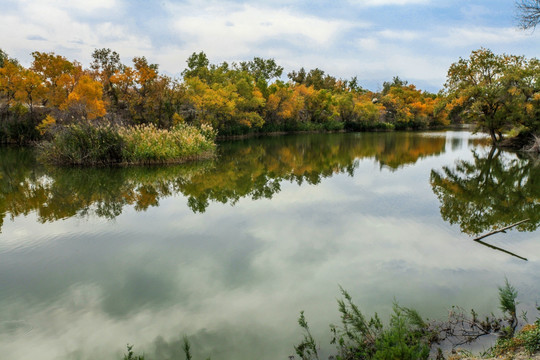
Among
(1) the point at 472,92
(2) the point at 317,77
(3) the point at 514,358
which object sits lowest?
(3) the point at 514,358

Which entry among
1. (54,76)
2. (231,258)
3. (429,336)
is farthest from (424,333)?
(54,76)

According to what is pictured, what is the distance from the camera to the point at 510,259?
6.25 meters

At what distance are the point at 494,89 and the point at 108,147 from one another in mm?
22345

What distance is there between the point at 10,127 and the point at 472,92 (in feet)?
104

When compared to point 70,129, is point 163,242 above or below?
below

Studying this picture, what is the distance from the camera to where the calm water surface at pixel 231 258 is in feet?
13.9

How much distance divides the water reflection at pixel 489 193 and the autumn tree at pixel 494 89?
6098 millimetres

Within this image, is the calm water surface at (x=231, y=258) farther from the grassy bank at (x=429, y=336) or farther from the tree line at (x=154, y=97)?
the tree line at (x=154, y=97)

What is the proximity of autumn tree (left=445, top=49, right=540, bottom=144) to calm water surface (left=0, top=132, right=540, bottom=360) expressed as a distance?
1313 centimetres

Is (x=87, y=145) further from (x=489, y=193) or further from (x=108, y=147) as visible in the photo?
(x=489, y=193)

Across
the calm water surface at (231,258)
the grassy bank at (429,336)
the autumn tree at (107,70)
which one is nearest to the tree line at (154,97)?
the autumn tree at (107,70)

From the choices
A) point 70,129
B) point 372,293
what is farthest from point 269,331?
point 70,129

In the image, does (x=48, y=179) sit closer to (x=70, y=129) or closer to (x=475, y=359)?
(x=70, y=129)

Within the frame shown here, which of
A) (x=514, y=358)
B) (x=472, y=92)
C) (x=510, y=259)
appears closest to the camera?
(x=514, y=358)
